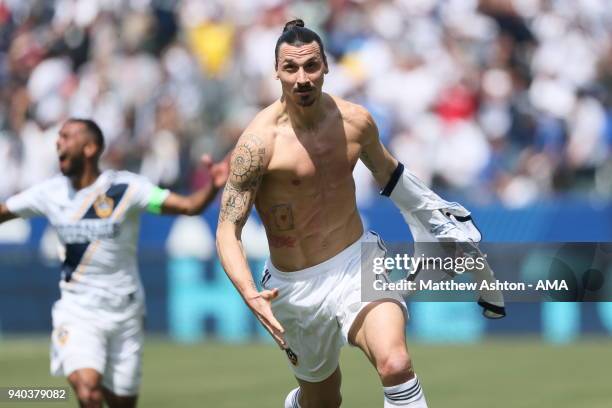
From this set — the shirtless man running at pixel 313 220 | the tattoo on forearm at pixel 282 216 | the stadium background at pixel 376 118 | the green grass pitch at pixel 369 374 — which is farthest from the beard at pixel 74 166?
the stadium background at pixel 376 118

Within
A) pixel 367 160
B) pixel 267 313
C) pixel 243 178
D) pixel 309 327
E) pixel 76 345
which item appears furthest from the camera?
pixel 76 345

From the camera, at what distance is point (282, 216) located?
8.39 meters

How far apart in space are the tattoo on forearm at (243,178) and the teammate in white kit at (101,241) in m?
1.92

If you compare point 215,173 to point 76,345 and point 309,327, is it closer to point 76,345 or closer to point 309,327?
point 76,345

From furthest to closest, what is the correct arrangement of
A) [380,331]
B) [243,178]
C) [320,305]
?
[320,305] < [243,178] < [380,331]

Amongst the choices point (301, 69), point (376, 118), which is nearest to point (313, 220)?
point (301, 69)

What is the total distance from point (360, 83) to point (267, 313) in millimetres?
11644

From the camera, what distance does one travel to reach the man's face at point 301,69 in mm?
7938

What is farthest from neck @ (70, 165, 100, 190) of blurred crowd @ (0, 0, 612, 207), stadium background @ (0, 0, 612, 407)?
blurred crowd @ (0, 0, 612, 207)

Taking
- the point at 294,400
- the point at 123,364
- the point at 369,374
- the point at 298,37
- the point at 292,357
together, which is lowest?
the point at 369,374

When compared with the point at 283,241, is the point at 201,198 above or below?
below

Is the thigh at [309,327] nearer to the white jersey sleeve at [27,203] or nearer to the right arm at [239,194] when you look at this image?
the right arm at [239,194]

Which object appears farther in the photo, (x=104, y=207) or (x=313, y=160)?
(x=104, y=207)

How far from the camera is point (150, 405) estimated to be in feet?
40.2
